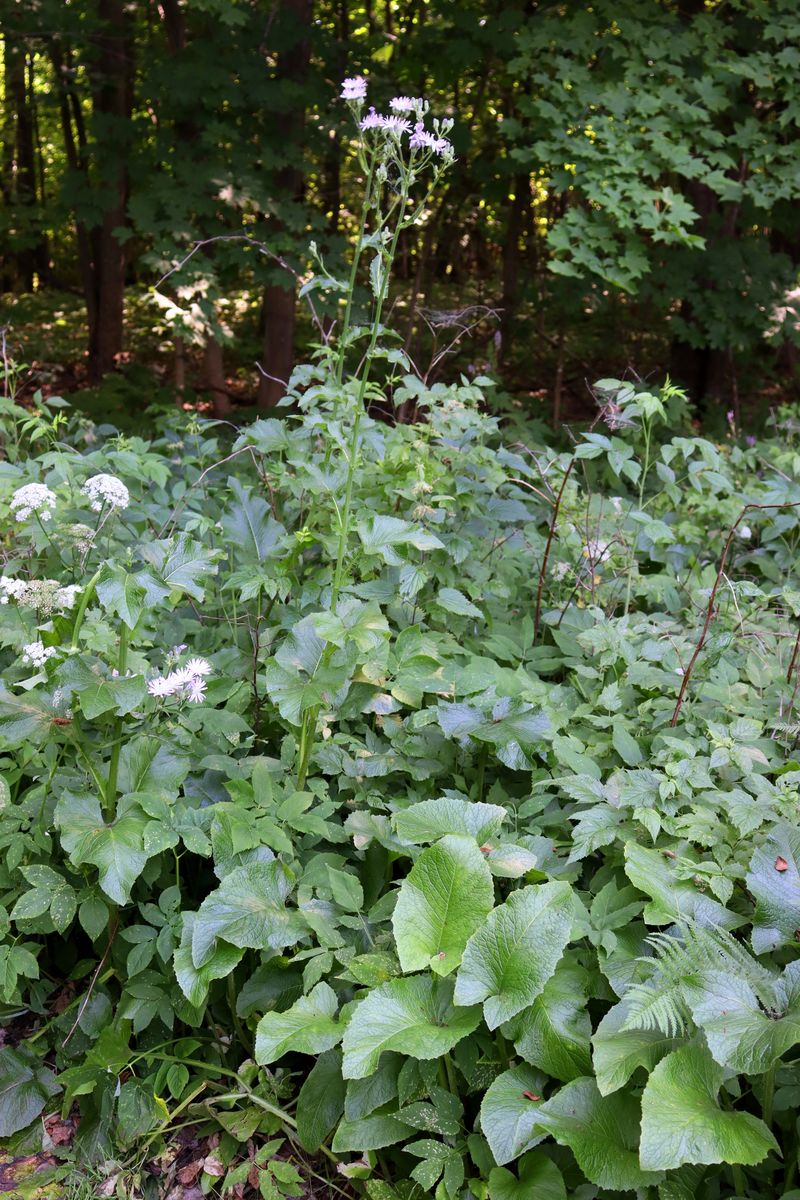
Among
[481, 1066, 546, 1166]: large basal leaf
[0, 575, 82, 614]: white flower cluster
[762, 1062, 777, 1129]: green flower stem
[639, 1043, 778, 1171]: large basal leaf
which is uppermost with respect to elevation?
[0, 575, 82, 614]: white flower cluster

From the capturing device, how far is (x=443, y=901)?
6.06 feet

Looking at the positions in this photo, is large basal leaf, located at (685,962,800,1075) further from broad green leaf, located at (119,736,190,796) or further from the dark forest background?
the dark forest background

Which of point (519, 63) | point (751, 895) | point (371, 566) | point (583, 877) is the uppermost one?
point (519, 63)

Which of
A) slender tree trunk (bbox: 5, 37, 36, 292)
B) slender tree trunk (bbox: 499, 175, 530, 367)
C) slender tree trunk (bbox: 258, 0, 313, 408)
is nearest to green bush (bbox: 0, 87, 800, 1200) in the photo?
slender tree trunk (bbox: 258, 0, 313, 408)

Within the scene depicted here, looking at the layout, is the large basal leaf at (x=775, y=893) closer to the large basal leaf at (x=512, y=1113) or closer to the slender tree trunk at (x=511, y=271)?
the large basal leaf at (x=512, y=1113)

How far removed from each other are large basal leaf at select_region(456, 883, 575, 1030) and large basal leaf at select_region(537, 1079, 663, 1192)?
163 millimetres

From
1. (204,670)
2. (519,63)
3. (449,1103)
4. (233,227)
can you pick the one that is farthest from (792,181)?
(449,1103)

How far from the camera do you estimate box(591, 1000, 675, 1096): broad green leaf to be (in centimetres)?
156

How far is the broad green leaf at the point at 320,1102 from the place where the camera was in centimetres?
182

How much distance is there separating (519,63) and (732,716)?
445 cm

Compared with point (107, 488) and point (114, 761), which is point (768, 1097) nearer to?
point (114, 761)

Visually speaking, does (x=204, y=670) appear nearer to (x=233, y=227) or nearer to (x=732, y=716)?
(x=732, y=716)

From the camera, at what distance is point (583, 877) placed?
2.15m

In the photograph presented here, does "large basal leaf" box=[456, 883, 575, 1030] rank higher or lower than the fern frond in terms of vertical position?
lower
